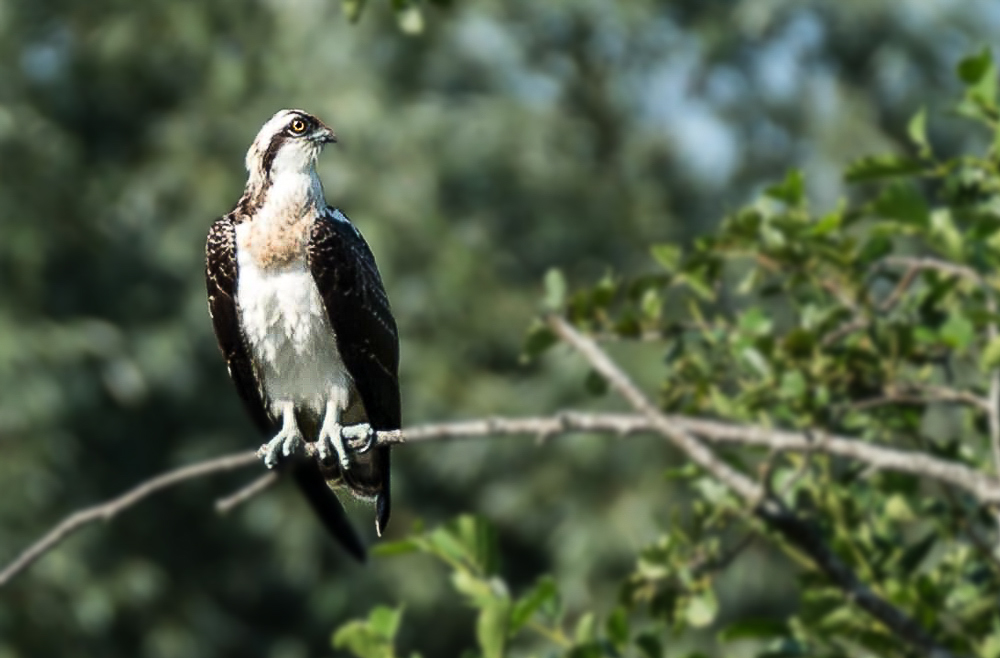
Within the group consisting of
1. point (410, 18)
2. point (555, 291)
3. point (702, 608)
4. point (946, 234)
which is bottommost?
point (702, 608)

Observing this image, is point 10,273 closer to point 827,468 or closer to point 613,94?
point 613,94

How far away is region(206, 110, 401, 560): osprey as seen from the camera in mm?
4555

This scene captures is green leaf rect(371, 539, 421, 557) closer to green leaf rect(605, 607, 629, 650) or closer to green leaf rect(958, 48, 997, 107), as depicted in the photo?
green leaf rect(605, 607, 629, 650)

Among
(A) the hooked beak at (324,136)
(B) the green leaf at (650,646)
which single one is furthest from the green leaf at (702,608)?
(A) the hooked beak at (324,136)

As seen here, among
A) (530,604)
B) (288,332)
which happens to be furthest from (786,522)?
(288,332)

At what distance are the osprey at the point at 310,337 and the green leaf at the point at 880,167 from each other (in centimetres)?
271

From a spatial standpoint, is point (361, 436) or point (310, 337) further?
point (310, 337)

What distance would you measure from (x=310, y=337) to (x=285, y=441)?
0.32 metres

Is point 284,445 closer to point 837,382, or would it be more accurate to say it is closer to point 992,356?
point 992,356

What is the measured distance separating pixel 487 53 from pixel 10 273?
10697 millimetres

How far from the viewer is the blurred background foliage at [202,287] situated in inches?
1276

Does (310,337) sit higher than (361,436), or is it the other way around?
(310,337)

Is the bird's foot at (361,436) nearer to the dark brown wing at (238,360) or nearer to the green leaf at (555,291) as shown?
the dark brown wing at (238,360)

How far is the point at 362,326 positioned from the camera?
499 cm
